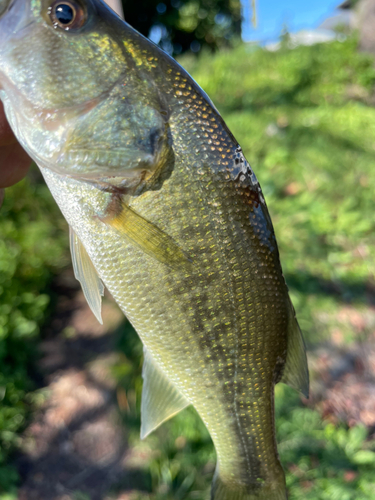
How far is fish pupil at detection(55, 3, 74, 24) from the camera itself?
0.96m

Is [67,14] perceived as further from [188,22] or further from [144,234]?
[188,22]

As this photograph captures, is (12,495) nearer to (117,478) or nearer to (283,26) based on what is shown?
(117,478)

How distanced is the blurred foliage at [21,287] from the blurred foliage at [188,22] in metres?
10.8

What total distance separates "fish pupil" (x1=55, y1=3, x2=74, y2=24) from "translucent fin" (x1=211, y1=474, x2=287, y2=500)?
65.2 inches

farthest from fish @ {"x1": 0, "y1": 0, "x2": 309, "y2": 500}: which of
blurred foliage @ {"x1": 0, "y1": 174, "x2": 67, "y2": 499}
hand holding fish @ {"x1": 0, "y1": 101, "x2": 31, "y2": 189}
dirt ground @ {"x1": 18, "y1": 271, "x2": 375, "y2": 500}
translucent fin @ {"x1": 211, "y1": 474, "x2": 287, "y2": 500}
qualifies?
blurred foliage @ {"x1": 0, "y1": 174, "x2": 67, "y2": 499}

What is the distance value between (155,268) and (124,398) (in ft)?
8.50

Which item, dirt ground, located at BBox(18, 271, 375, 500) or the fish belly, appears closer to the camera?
the fish belly

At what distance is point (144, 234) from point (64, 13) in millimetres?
657

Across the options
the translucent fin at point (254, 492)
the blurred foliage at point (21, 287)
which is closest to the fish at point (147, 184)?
the translucent fin at point (254, 492)

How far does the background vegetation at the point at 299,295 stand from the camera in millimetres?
2533

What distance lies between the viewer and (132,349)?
133 inches

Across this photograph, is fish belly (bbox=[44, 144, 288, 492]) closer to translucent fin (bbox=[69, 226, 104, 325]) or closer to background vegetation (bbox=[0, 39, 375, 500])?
translucent fin (bbox=[69, 226, 104, 325])

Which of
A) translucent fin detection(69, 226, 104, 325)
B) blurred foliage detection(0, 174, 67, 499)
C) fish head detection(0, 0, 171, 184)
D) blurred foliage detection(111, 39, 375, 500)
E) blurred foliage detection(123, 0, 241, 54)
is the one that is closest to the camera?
fish head detection(0, 0, 171, 184)

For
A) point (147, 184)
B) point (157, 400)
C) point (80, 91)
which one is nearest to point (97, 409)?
point (157, 400)
